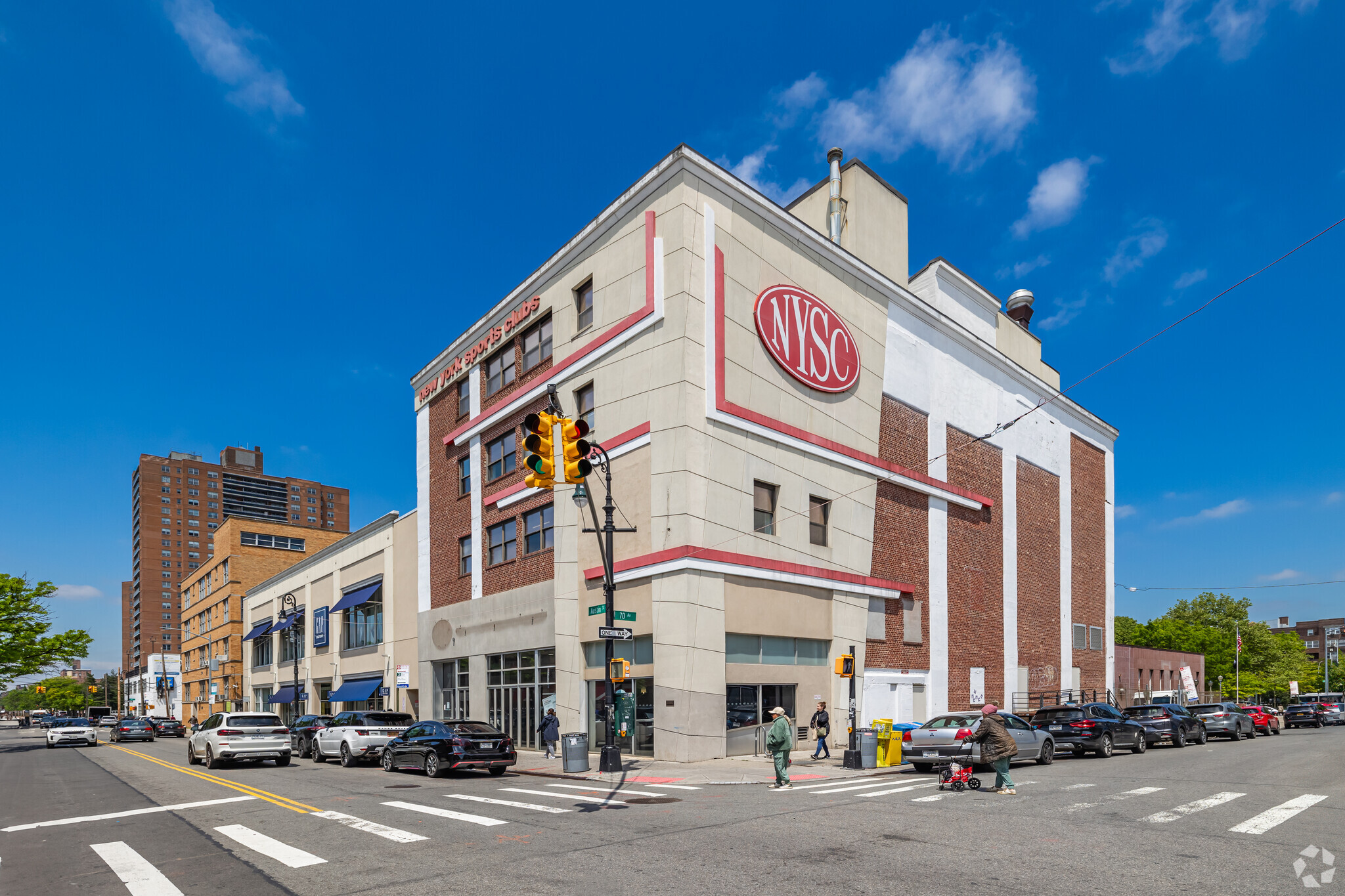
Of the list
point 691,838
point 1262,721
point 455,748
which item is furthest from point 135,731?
point 1262,721

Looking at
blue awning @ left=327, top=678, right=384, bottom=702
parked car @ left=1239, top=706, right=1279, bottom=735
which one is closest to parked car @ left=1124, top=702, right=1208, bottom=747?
parked car @ left=1239, top=706, right=1279, bottom=735

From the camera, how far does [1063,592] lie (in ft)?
142

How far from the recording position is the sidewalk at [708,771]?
19062mm

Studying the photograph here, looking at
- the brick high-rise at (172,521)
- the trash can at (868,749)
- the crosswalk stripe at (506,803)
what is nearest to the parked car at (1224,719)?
the trash can at (868,749)

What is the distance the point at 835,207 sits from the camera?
112 ft

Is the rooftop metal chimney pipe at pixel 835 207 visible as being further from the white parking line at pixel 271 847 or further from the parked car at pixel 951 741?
the white parking line at pixel 271 847

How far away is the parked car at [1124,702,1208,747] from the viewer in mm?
28859

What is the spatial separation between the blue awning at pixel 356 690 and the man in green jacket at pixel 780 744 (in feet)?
97.3

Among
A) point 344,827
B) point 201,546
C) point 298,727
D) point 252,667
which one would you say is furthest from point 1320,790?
point 201,546

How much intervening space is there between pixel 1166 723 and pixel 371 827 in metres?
27.4

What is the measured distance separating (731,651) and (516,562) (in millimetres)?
10334

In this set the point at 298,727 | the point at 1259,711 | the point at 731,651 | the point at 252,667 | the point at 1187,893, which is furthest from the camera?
the point at 252,667

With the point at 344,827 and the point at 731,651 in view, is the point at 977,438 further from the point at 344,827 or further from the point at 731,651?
the point at 344,827

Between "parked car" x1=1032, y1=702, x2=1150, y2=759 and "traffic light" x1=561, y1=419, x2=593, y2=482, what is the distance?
16.0 metres
